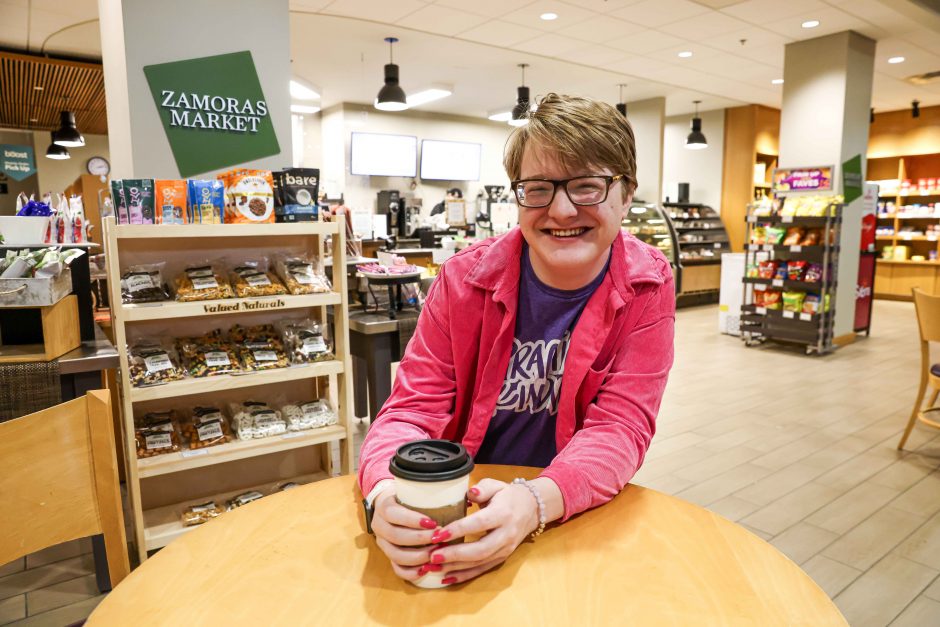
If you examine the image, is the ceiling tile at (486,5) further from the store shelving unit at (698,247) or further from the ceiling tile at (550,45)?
the store shelving unit at (698,247)

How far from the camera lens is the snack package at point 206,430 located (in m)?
2.50

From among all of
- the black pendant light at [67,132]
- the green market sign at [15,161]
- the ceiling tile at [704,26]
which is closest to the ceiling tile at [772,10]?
the ceiling tile at [704,26]

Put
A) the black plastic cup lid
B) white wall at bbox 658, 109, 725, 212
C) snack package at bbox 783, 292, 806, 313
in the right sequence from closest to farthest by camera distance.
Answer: the black plastic cup lid
snack package at bbox 783, 292, 806, 313
white wall at bbox 658, 109, 725, 212

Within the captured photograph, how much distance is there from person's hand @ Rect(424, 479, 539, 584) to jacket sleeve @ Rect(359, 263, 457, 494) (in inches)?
13.0

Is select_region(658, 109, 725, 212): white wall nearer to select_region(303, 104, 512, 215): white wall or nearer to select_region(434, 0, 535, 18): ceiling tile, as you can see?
select_region(303, 104, 512, 215): white wall

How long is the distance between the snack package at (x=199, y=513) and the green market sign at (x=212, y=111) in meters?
1.43

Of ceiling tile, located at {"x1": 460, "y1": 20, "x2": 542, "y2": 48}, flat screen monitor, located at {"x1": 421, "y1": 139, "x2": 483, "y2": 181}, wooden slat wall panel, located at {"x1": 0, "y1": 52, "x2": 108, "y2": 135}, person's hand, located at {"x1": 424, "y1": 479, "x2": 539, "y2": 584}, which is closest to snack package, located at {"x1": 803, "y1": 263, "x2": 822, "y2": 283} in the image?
ceiling tile, located at {"x1": 460, "y1": 20, "x2": 542, "y2": 48}

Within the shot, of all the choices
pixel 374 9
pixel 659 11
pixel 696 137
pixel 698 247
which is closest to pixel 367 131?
pixel 374 9

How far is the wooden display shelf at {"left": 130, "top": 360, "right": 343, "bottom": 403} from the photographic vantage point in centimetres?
230

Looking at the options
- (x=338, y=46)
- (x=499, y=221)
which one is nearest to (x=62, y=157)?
(x=338, y=46)

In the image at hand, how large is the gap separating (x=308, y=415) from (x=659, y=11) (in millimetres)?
5250

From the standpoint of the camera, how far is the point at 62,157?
40.7ft

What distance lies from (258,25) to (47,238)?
4.44 feet

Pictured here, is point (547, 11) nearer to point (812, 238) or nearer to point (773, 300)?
point (812, 238)
